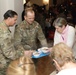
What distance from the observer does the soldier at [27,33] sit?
143 inches

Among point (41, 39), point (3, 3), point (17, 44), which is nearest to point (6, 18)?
point (17, 44)

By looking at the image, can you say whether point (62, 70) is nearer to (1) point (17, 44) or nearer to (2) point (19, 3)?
(1) point (17, 44)

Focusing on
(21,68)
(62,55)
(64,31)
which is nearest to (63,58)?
(62,55)

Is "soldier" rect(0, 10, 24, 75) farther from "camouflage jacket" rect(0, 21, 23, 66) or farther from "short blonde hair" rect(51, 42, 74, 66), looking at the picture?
"short blonde hair" rect(51, 42, 74, 66)

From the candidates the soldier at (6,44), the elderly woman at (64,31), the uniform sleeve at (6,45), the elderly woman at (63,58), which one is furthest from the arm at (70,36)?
the elderly woman at (63,58)

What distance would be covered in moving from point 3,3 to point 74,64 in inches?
122

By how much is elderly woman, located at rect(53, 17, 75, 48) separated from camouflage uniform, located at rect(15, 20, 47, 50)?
0.32 meters

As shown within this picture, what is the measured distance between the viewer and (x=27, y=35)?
3744 mm

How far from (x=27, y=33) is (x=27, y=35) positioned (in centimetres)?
3

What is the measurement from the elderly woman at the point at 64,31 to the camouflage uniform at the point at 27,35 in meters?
0.32

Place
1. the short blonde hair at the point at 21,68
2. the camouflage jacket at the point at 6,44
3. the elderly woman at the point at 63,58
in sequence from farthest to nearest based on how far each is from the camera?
the camouflage jacket at the point at 6,44
the elderly woman at the point at 63,58
the short blonde hair at the point at 21,68

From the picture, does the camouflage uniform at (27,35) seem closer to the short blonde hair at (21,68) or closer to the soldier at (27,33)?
the soldier at (27,33)

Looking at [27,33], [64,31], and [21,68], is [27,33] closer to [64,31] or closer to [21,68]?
[64,31]

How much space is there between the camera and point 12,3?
190 inches
